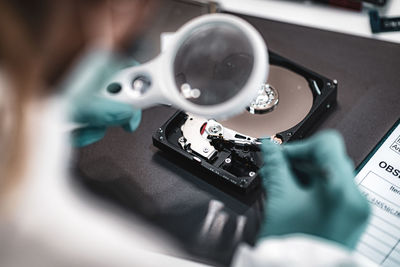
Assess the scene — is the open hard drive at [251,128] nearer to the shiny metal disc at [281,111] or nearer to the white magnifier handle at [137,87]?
the shiny metal disc at [281,111]

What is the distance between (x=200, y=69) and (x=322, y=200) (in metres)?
0.32

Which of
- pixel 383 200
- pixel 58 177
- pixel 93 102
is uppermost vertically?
pixel 383 200

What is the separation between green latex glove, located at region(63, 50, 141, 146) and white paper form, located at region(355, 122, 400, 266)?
0.52 metres

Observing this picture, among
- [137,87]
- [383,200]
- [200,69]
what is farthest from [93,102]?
[383,200]

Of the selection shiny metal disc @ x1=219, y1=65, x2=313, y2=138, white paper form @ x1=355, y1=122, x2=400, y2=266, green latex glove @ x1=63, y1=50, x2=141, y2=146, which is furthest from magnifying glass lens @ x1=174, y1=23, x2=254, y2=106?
white paper form @ x1=355, y1=122, x2=400, y2=266

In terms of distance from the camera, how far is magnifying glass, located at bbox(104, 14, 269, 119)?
88 cm

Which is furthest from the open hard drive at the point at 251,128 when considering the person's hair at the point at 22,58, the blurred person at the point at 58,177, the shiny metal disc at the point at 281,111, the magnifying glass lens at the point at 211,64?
the person's hair at the point at 22,58

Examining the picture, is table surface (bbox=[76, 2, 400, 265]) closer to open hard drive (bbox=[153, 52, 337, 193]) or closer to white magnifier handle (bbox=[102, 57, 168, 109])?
open hard drive (bbox=[153, 52, 337, 193])

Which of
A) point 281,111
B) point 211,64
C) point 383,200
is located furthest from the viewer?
point 281,111

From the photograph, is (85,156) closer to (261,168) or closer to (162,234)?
(162,234)

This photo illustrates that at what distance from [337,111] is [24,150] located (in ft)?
2.37

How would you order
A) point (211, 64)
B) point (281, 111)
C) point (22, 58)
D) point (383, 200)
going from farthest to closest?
point (281, 111) → point (383, 200) → point (211, 64) → point (22, 58)

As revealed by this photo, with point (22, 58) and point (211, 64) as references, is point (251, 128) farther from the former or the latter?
point (22, 58)

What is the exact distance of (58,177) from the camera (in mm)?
982
